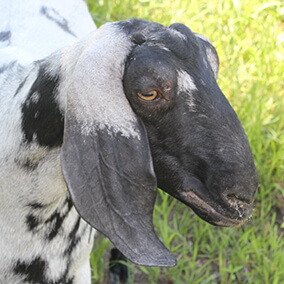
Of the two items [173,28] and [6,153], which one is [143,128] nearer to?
[173,28]

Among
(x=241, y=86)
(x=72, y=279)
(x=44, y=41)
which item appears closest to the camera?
(x=72, y=279)

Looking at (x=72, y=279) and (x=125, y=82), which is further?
(x=72, y=279)

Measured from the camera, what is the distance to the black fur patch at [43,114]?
1.67 meters

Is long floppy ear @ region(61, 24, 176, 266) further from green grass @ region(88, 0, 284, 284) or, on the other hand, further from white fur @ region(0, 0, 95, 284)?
green grass @ region(88, 0, 284, 284)

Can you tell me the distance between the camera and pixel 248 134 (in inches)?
136

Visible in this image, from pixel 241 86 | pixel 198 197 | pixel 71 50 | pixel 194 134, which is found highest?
pixel 71 50

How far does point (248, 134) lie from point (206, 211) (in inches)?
74.0

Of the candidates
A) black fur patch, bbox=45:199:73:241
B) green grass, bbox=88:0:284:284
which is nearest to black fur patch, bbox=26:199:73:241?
black fur patch, bbox=45:199:73:241

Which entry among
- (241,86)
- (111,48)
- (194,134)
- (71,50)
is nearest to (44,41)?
(71,50)

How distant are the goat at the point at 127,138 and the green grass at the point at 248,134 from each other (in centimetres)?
91

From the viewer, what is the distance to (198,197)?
1.67 metres

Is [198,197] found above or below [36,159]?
below

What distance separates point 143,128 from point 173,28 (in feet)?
1.38

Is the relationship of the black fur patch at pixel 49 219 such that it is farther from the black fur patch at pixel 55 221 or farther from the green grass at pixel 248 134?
the green grass at pixel 248 134
